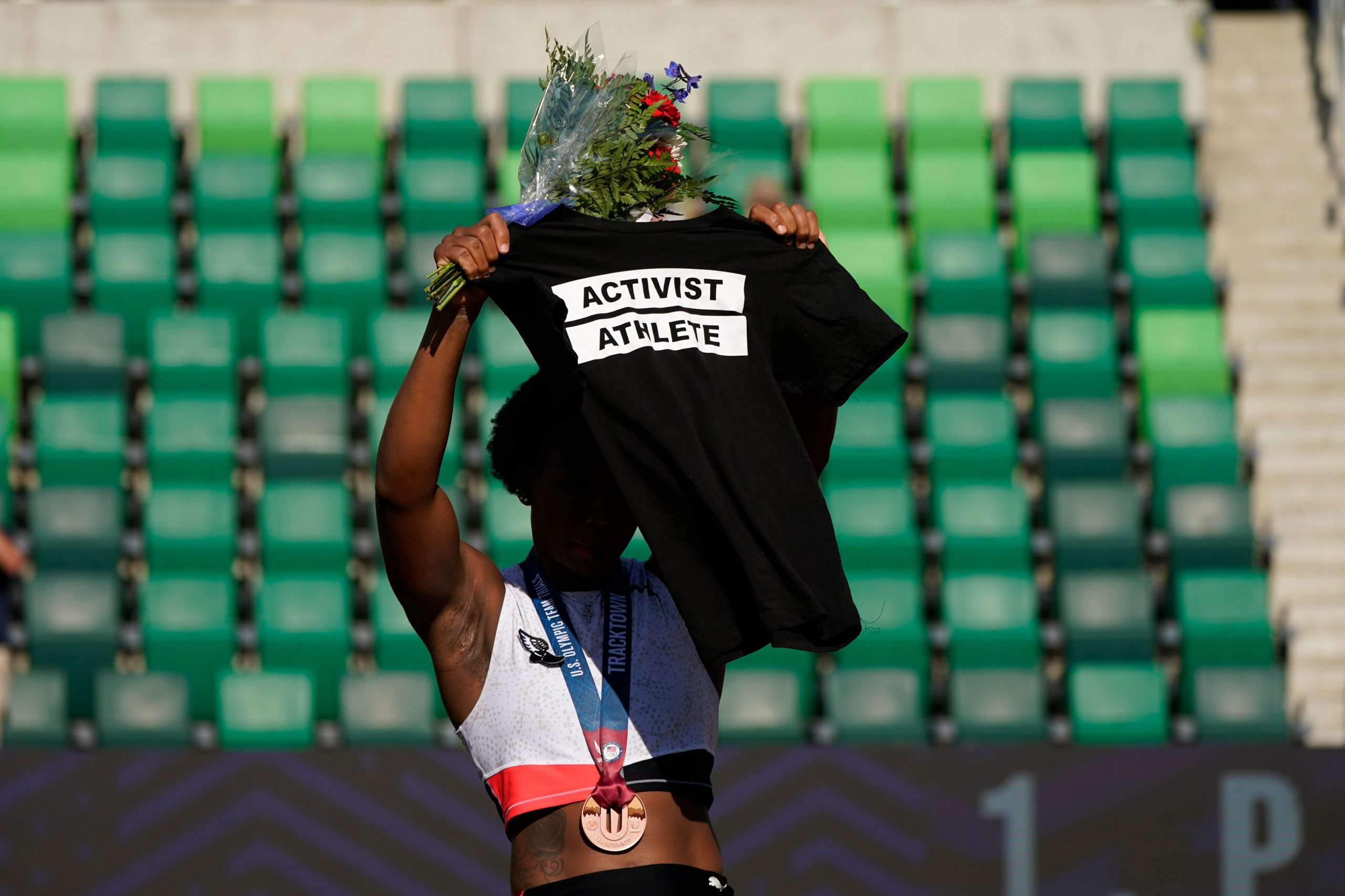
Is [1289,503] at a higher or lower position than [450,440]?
lower

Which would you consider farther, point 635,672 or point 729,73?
point 729,73

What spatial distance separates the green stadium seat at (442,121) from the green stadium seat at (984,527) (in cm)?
343

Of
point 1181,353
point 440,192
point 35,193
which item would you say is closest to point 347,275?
point 440,192

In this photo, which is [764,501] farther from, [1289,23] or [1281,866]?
[1289,23]

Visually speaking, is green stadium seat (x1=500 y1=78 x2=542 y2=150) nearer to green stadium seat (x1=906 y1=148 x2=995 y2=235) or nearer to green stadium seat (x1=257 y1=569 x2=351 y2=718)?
green stadium seat (x1=906 y1=148 x2=995 y2=235)

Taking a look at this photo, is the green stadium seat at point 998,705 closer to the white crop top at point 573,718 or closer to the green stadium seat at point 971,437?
the green stadium seat at point 971,437

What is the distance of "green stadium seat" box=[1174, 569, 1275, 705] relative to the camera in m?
7.93

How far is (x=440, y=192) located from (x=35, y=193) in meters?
2.24

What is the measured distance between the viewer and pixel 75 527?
26.5 ft

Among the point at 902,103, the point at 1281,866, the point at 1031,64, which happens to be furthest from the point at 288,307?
the point at 1281,866

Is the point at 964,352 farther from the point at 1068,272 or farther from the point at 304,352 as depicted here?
the point at 304,352

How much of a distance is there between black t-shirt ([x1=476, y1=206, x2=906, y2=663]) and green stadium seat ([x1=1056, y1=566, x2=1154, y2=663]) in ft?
17.1

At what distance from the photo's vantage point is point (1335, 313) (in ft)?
31.3

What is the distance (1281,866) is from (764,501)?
4.73 metres
